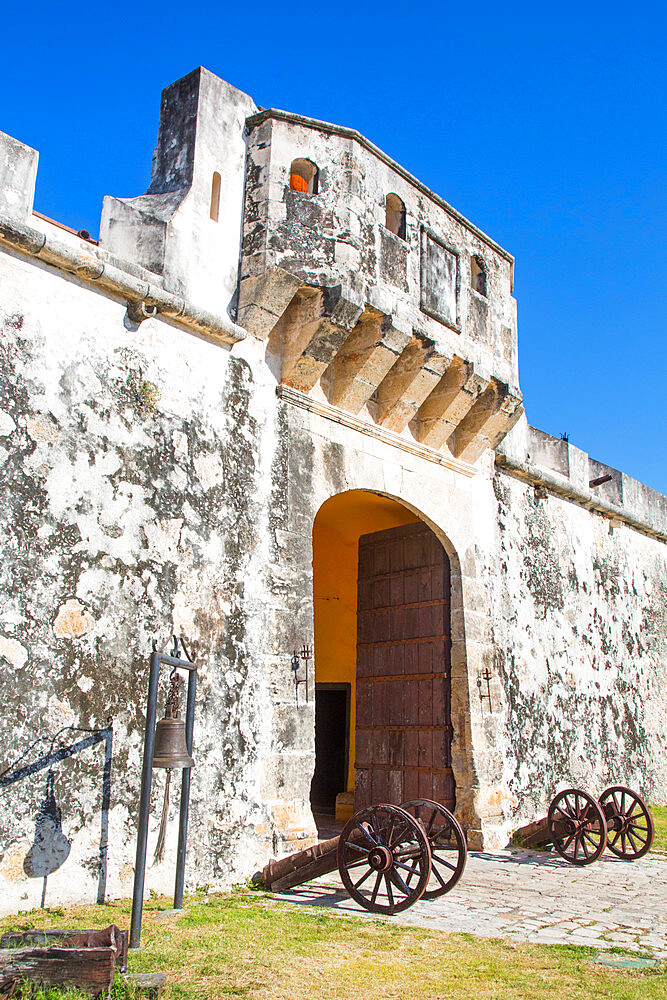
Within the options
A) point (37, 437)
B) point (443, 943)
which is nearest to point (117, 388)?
point (37, 437)

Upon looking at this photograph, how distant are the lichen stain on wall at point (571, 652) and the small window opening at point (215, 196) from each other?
4.42 metres

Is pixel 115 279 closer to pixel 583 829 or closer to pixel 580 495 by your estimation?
pixel 583 829

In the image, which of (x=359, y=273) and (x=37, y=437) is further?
(x=359, y=273)

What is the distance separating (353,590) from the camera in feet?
36.2

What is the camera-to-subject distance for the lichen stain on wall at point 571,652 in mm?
9039

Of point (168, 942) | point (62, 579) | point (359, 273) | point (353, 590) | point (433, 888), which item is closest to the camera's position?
point (168, 942)

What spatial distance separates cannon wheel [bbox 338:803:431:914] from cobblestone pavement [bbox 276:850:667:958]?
0.11 meters

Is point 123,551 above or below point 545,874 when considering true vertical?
above

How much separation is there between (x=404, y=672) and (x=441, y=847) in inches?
67.3

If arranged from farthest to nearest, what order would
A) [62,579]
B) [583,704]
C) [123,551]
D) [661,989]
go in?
1. [583,704]
2. [123,551]
3. [62,579]
4. [661,989]

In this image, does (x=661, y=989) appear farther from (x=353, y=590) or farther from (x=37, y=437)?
(x=353, y=590)

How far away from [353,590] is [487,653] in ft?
9.26

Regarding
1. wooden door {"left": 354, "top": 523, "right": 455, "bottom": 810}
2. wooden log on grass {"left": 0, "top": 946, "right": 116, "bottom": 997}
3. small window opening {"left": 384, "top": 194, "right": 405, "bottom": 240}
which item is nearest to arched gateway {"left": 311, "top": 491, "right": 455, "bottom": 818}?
wooden door {"left": 354, "top": 523, "right": 455, "bottom": 810}

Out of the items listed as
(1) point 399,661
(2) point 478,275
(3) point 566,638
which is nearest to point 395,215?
(2) point 478,275
